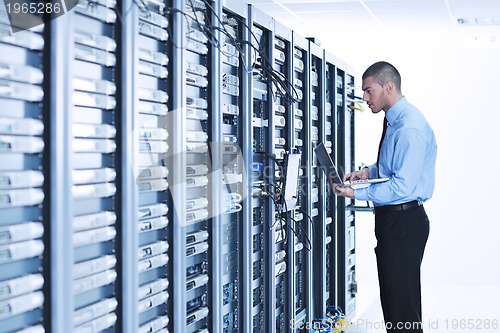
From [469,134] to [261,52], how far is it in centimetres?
544

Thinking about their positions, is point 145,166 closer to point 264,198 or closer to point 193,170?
point 193,170

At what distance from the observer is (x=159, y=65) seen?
240 cm

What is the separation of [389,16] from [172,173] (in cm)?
504

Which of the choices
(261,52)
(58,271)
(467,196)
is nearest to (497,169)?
(467,196)

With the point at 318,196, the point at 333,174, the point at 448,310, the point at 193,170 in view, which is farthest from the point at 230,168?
the point at 448,310

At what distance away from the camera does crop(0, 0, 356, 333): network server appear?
5.87 ft

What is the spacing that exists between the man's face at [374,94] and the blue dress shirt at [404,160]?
7 centimetres

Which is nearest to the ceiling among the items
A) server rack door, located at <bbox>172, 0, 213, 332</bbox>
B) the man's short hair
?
the man's short hair

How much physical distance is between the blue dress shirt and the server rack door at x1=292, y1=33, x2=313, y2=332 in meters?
0.43

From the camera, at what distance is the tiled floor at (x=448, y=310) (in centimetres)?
550

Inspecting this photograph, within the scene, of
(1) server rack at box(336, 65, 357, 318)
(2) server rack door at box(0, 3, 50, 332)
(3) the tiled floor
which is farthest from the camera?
(3) the tiled floor

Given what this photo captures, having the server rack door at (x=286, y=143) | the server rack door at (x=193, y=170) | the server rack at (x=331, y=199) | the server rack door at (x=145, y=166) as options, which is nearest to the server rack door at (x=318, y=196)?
the server rack at (x=331, y=199)

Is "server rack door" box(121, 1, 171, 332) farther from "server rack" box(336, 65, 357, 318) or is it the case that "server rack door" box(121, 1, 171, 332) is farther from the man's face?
"server rack" box(336, 65, 357, 318)

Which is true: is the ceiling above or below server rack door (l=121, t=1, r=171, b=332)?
above
